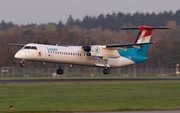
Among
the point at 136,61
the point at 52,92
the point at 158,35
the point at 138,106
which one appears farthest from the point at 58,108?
the point at 158,35

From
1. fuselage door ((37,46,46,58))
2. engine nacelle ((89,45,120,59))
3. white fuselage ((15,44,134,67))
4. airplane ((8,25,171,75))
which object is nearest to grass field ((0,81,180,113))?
white fuselage ((15,44,134,67))

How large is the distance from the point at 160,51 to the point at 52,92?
55.4m

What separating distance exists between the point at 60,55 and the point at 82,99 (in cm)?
1864

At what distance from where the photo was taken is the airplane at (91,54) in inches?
1705

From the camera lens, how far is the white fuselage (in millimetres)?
43062

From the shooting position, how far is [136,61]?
51312 millimetres

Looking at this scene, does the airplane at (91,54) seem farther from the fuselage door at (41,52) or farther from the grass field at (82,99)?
the grass field at (82,99)

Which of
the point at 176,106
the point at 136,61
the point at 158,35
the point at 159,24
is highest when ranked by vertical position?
the point at 159,24

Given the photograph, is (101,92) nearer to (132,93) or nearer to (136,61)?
(132,93)

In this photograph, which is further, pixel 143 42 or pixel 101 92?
pixel 143 42

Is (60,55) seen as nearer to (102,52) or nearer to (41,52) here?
(41,52)

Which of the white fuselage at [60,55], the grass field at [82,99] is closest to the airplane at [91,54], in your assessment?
the white fuselage at [60,55]

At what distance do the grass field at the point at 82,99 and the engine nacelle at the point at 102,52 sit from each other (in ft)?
45.5

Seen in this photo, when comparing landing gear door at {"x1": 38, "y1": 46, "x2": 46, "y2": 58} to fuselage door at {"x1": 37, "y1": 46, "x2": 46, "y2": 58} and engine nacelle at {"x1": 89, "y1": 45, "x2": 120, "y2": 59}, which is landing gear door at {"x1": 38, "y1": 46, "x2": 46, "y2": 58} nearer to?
fuselage door at {"x1": 37, "y1": 46, "x2": 46, "y2": 58}
